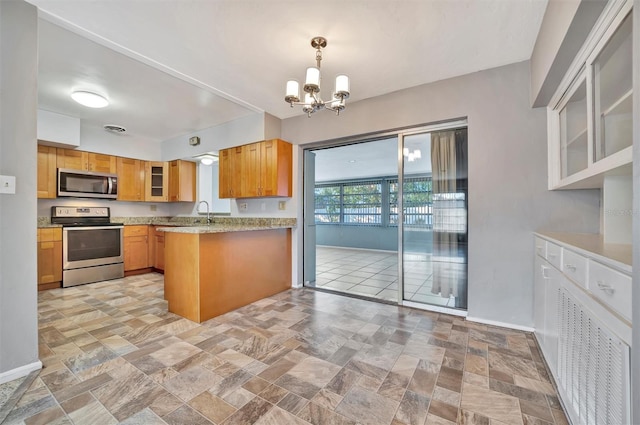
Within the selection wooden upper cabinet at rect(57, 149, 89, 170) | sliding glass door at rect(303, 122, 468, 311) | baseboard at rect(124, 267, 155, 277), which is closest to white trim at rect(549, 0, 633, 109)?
sliding glass door at rect(303, 122, 468, 311)

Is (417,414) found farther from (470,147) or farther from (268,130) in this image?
(268,130)

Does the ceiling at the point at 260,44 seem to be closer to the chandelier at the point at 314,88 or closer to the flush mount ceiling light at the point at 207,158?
the chandelier at the point at 314,88

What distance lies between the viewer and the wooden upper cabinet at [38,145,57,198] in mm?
4012

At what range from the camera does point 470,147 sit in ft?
8.99

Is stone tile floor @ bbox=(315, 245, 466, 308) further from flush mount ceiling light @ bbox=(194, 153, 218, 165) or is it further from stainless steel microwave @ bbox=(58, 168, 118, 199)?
stainless steel microwave @ bbox=(58, 168, 118, 199)

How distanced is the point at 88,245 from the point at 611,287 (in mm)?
5926

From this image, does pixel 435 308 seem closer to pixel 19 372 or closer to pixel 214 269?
pixel 214 269

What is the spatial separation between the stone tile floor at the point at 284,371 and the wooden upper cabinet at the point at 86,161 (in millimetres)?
2576

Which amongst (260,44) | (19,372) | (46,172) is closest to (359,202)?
(260,44)

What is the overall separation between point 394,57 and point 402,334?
2656 millimetres

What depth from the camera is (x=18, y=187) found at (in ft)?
5.86

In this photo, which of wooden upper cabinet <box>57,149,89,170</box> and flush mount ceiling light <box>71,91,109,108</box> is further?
wooden upper cabinet <box>57,149,89,170</box>

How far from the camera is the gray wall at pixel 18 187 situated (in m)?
1.73

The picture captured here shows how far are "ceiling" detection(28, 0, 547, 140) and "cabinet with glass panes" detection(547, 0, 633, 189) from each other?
60cm
